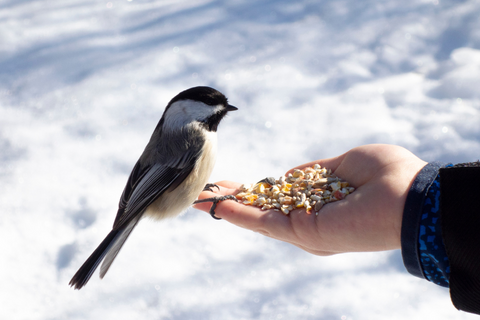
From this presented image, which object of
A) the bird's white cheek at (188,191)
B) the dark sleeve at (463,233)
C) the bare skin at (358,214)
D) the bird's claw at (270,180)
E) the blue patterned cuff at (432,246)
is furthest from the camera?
the bird's claw at (270,180)

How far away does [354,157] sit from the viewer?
1465 millimetres

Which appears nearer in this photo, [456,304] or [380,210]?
[456,304]

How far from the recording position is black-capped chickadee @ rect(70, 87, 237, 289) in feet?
4.46

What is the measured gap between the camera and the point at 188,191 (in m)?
1.45

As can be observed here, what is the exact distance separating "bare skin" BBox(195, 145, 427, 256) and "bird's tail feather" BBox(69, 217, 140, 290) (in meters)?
0.40

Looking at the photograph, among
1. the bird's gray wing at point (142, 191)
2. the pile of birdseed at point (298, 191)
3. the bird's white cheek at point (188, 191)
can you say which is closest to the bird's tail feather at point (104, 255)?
the bird's gray wing at point (142, 191)

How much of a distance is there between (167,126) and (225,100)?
27cm

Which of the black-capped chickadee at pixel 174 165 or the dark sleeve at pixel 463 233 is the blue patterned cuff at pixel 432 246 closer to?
the dark sleeve at pixel 463 233

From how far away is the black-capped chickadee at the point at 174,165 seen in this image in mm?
1359

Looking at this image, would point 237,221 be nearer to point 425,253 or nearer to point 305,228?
point 305,228

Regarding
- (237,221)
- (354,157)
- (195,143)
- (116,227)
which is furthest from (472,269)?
(116,227)

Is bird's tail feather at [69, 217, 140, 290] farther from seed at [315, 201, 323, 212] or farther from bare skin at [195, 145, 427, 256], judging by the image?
seed at [315, 201, 323, 212]

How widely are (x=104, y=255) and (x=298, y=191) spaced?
0.79 m

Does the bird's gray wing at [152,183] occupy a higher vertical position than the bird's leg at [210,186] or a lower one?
higher
